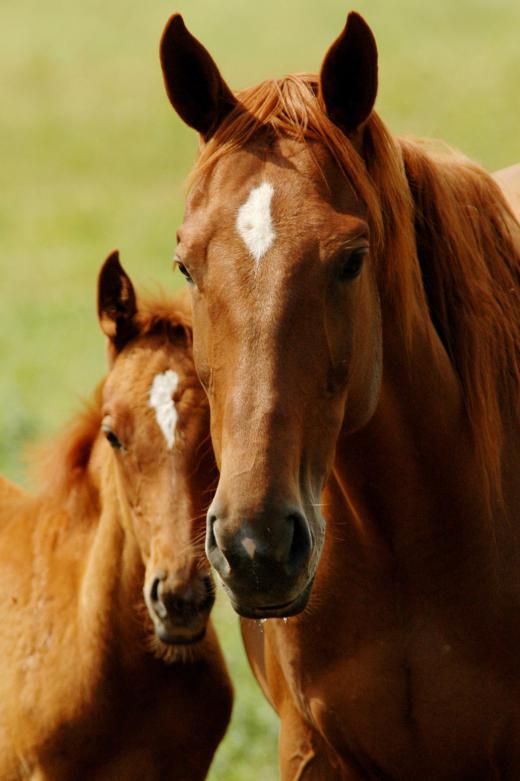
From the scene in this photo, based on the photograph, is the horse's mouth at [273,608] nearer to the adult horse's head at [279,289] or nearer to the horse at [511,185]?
the adult horse's head at [279,289]

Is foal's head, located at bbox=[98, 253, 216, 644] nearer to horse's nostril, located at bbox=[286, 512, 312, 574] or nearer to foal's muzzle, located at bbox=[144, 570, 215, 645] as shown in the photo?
foal's muzzle, located at bbox=[144, 570, 215, 645]

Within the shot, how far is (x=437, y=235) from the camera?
124 inches

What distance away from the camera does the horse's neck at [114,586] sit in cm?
444

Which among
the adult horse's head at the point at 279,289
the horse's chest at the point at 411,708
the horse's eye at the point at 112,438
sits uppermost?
the adult horse's head at the point at 279,289

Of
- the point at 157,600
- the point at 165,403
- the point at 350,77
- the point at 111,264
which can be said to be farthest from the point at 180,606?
the point at 350,77

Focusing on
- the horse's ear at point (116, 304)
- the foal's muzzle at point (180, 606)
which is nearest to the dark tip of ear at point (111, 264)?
the horse's ear at point (116, 304)

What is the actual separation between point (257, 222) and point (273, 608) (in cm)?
78

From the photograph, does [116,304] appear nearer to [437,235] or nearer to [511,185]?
[511,185]

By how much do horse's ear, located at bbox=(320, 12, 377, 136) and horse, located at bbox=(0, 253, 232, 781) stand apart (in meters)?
1.49

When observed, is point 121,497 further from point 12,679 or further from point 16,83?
point 16,83

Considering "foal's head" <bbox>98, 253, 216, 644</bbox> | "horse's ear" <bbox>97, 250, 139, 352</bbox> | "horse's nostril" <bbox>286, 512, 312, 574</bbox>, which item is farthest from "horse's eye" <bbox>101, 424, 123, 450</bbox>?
"horse's nostril" <bbox>286, 512, 312, 574</bbox>

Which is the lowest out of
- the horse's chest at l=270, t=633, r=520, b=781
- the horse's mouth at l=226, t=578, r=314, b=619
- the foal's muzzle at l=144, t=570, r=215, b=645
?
the horse's chest at l=270, t=633, r=520, b=781

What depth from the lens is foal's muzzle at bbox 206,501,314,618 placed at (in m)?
2.47

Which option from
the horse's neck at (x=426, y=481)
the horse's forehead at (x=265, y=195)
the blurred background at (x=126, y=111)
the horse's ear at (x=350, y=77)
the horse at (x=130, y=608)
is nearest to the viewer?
the horse's forehead at (x=265, y=195)
